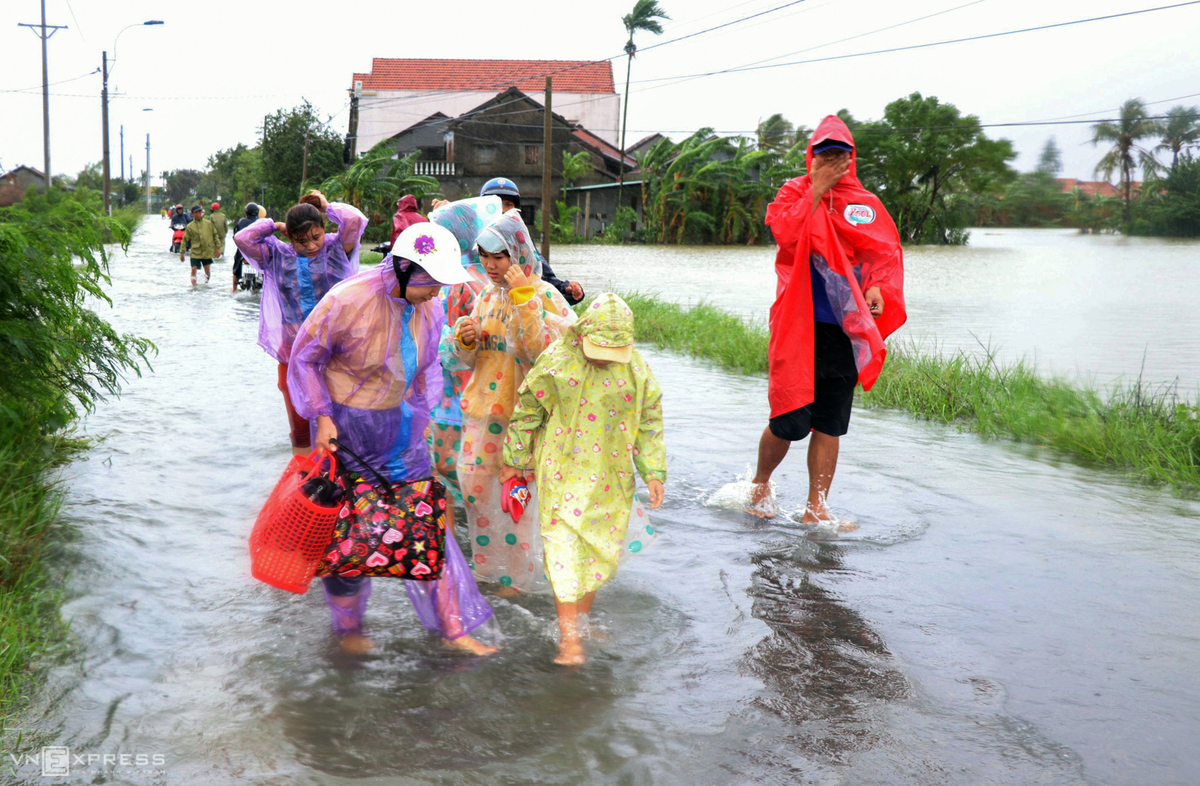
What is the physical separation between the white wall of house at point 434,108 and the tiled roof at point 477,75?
1.68ft

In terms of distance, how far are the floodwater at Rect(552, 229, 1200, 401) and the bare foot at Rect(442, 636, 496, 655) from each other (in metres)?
6.03

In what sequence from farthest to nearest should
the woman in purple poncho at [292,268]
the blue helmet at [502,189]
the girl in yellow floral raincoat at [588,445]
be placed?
the woman in purple poncho at [292,268] < the blue helmet at [502,189] < the girl in yellow floral raincoat at [588,445]

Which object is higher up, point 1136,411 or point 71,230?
point 71,230

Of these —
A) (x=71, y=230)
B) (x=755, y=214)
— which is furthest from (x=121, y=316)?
(x=755, y=214)

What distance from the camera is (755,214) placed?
39531 mm

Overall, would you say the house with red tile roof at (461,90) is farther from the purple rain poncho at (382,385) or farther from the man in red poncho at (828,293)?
the purple rain poncho at (382,385)

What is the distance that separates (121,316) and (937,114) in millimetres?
17411

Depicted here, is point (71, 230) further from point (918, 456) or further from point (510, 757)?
point (918, 456)

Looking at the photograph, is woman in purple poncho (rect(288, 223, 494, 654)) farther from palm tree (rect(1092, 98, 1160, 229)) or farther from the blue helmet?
palm tree (rect(1092, 98, 1160, 229))

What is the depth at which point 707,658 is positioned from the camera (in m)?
3.86

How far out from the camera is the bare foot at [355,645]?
3818 millimetres

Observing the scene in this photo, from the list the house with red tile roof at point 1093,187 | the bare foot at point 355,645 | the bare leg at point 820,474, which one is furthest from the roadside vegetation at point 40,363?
the house with red tile roof at point 1093,187

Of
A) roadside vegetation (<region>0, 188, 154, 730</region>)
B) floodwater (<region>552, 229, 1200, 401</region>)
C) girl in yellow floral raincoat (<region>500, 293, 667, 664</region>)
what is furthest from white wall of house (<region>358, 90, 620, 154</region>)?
girl in yellow floral raincoat (<region>500, 293, 667, 664</region>)

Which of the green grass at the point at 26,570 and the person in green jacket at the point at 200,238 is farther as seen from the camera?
the person in green jacket at the point at 200,238
